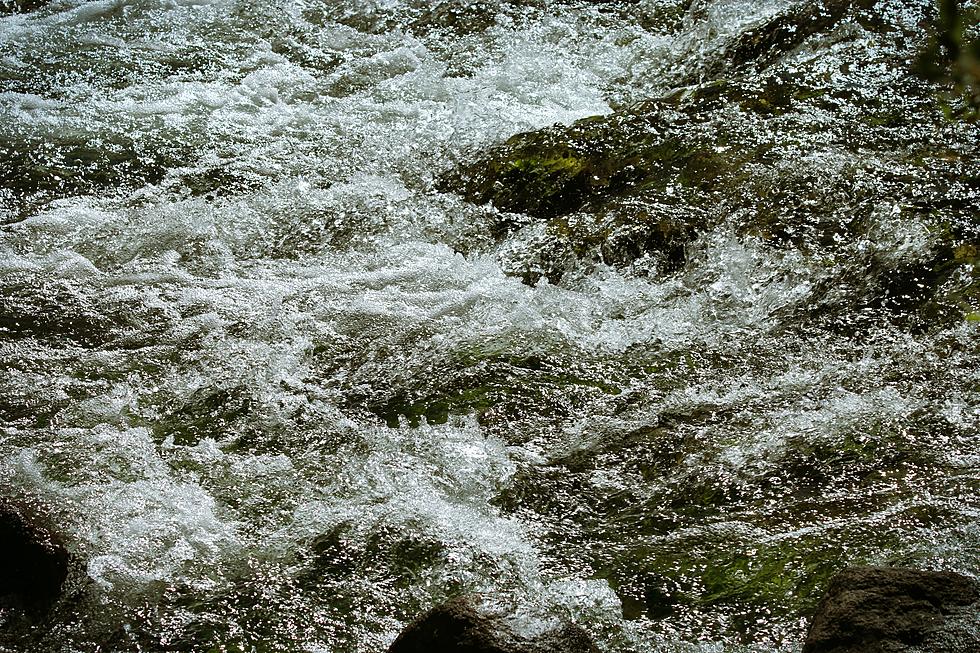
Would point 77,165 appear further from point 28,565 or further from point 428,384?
point 28,565

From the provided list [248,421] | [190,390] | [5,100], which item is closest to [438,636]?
[248,421]

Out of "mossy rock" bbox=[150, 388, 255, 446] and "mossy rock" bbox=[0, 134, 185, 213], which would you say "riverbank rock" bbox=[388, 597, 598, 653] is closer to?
"mossy rock" bbox=[150, 388, 255, 446]

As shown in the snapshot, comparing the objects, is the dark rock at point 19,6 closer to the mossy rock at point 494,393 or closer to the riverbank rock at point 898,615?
the mossy rock at point 494,393

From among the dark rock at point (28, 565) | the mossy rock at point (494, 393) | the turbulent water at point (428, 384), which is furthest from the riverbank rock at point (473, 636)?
the dark rock at point (28, 565)

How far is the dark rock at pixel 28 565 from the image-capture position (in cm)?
318

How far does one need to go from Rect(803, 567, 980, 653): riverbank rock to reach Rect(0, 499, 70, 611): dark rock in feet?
8.78

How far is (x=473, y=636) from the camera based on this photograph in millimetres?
2572

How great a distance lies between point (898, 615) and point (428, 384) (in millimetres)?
2291

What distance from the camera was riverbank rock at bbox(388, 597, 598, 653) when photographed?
2.56m

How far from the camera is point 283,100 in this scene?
6.64 meters

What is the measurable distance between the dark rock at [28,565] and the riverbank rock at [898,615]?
8.78ft

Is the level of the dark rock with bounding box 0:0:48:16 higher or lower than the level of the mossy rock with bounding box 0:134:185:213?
higher

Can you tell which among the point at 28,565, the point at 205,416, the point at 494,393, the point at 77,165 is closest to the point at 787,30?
the point at 494,393

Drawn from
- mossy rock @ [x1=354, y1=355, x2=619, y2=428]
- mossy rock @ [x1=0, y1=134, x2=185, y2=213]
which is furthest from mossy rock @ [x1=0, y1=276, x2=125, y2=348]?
mossy rock @ [x1=354, y1=355, x2=619, y2=428]
